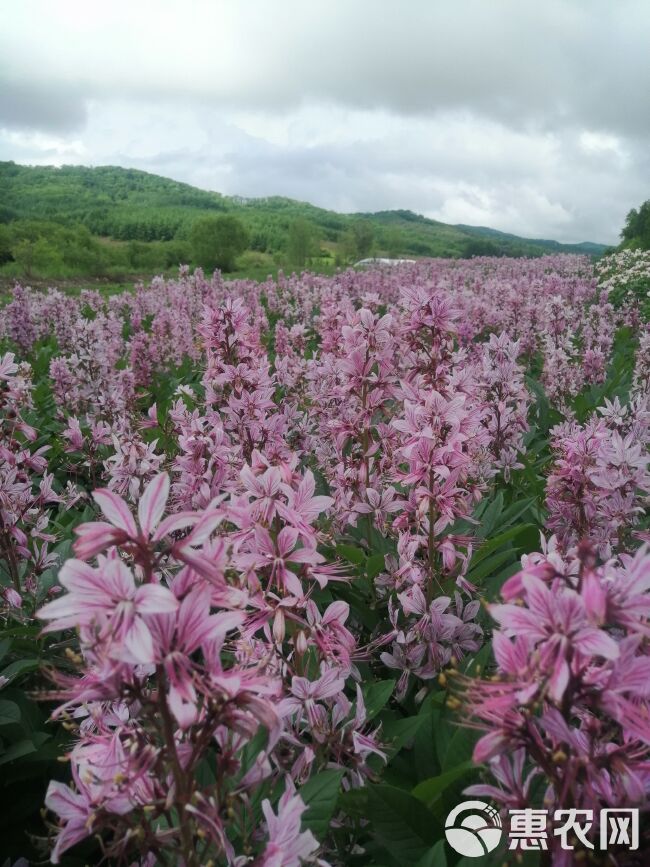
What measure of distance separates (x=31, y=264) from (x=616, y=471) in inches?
1559

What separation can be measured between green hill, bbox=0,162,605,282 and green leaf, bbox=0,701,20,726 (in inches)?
1569

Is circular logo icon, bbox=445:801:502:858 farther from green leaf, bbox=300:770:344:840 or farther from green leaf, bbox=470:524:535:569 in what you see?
green leaf, bbox=470:524:535:569

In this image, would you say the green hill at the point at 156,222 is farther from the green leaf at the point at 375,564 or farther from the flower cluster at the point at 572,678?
the flower cluster at the point at 572,678

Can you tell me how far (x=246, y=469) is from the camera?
1753mm

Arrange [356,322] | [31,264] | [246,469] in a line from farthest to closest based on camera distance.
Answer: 1. [31,264]
2. [356,322]
3. [246,469]

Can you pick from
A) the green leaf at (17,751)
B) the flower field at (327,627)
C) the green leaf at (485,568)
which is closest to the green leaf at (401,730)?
the flower field at (327,627)

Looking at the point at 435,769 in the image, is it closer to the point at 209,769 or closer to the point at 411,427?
the point at 209,769

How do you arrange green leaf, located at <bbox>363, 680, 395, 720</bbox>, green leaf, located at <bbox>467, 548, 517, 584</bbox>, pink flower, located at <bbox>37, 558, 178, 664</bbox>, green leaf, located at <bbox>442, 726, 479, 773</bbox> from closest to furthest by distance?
pink flower, located at <bbox>37, 558, 178, 664</bbox>
green leaf, located at <bbox>442, 726, 479, 773</bbox>
green leaf, located at <bbox>363, 680, 395, 720</bbox>
green leaf, located at <bbox>467, 548, 517, 584</bbox>

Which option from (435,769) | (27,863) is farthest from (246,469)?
(27,863)

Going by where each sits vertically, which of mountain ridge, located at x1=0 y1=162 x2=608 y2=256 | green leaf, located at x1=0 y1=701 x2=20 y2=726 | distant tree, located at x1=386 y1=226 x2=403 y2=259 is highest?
mountain ridge, located at x1=0 y1=162 x2=608 y2=256

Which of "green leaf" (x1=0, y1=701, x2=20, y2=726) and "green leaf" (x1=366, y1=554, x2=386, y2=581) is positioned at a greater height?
"green leaf" (x1=366, y1=554, x2=386, y2=581)

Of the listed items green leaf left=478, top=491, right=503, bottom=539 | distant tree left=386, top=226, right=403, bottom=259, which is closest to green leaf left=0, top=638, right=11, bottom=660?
green leaf left=478, top=491, right=503, bottom=539

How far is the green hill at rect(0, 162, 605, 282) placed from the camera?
5409cm

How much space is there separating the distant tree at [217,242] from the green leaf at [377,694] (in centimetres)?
5432
